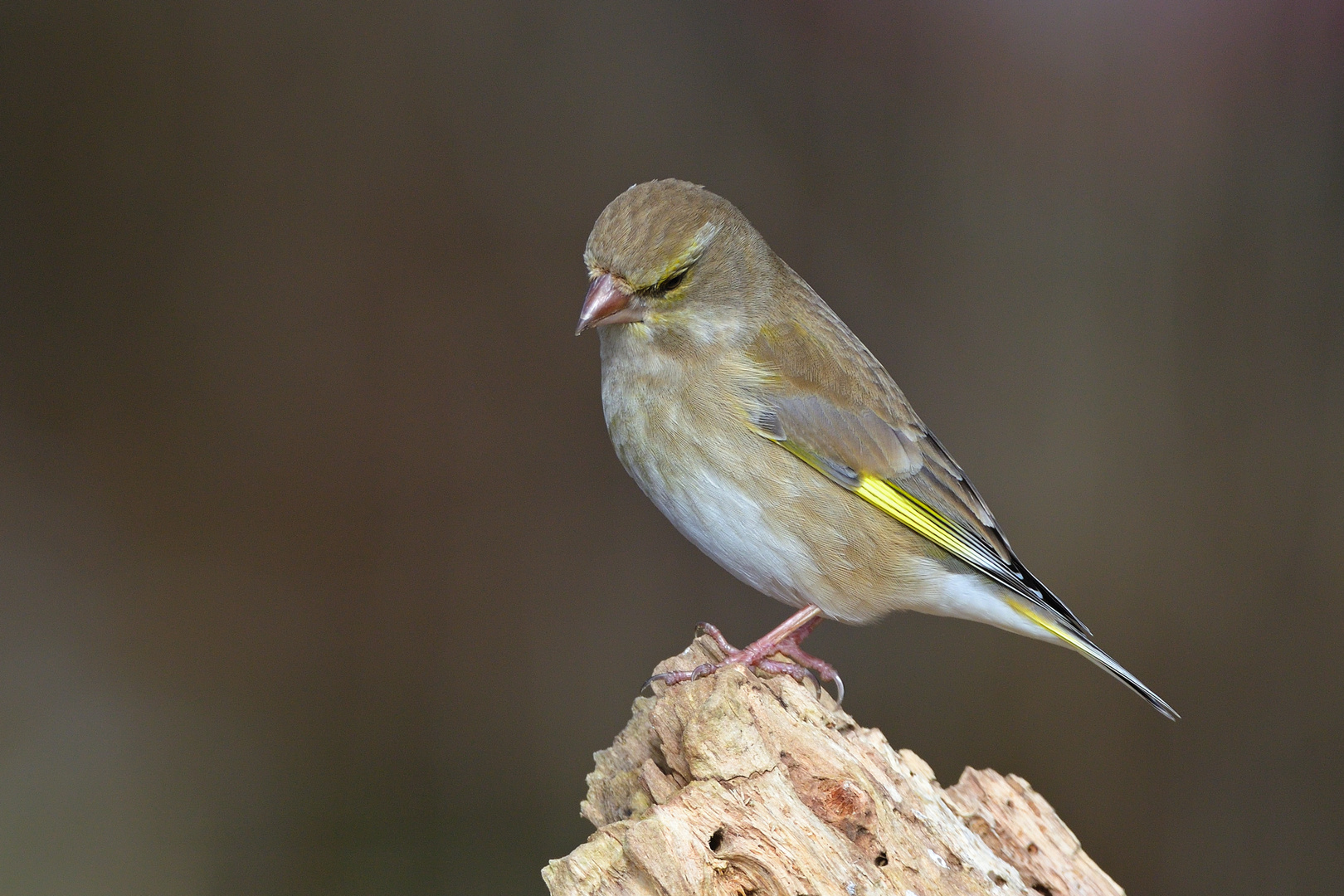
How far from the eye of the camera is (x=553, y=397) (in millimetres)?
5441

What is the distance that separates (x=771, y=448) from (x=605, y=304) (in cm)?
61

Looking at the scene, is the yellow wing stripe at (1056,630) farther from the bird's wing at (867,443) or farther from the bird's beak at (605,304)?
the bird's beak at (605,304)

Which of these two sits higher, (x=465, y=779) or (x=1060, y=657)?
(x=465, y=779)

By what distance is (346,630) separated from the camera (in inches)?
207

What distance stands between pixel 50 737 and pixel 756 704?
12.4 feet

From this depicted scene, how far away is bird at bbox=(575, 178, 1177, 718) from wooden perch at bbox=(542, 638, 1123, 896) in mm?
457

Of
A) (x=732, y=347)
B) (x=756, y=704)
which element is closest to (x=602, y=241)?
(x=732, y=347)

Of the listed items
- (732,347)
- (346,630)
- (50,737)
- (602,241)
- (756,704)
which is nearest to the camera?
(756,704)

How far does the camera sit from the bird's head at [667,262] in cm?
303

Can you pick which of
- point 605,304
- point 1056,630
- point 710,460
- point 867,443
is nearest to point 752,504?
point 710,460

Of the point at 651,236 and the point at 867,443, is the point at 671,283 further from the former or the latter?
the point at 867,443

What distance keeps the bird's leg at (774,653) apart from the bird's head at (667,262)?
833mm

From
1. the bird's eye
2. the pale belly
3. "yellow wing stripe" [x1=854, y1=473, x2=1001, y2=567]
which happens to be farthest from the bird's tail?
the bird's eye

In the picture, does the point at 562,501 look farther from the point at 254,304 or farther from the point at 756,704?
the point at 756,704
